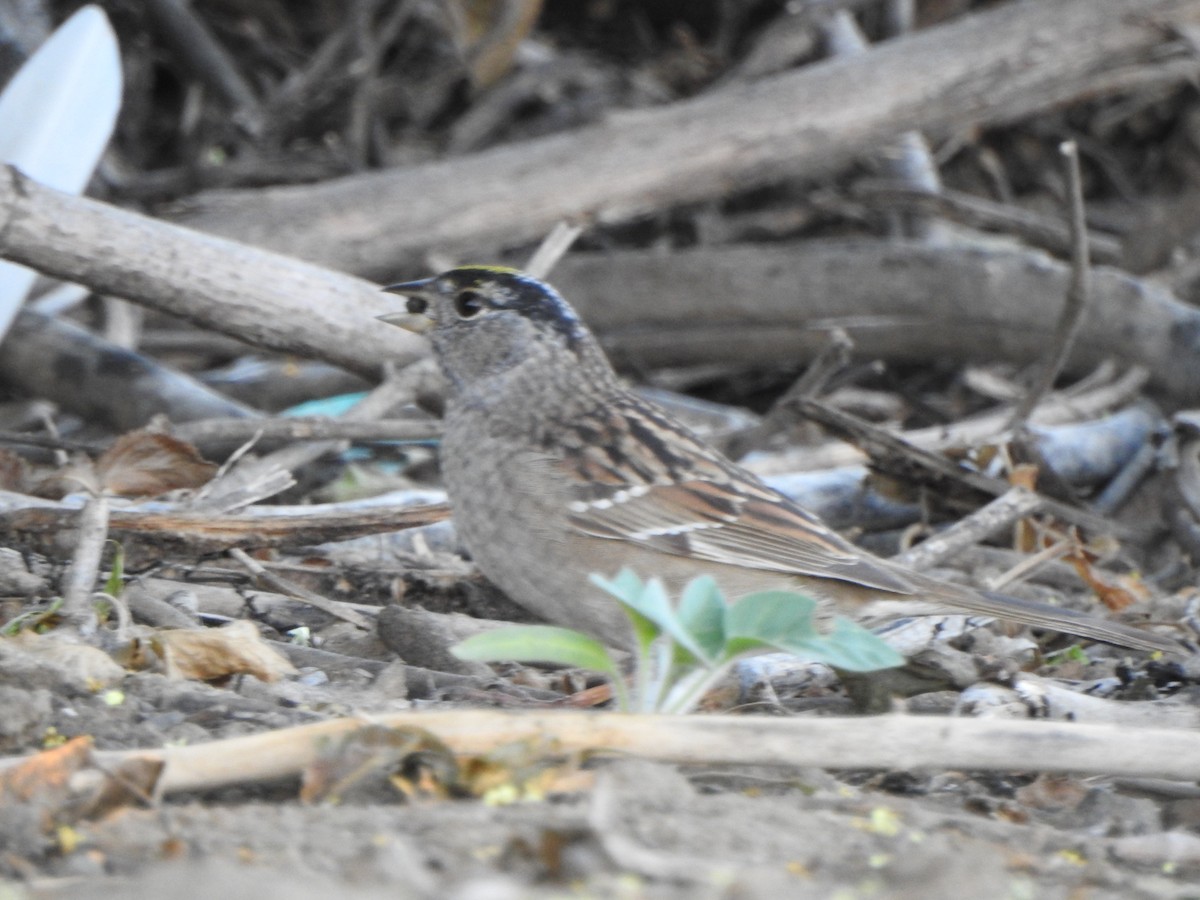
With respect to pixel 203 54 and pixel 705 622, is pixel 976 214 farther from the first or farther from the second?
pixel 705 622

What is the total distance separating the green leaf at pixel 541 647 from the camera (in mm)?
2264

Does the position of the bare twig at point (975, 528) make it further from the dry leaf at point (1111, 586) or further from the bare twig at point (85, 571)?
the bare twig at point (85, 571)

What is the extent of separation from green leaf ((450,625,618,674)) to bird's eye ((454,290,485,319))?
1.40 m

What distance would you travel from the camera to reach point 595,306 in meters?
6.04

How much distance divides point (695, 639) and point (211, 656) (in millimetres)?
932

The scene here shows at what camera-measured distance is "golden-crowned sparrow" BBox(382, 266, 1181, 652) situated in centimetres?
316

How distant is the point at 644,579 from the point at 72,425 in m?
2.68

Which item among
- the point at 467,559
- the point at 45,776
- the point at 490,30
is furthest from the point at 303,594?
the point at 490,30

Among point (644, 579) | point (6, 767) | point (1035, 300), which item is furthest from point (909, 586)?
point (1035, 300)

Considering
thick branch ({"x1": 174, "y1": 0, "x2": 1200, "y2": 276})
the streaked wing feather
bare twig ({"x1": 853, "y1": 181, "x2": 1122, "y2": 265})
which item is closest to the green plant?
the streaked wing feather

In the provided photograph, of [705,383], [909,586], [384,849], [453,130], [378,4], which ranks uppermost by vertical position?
[378,4]

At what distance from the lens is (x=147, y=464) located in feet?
12.1

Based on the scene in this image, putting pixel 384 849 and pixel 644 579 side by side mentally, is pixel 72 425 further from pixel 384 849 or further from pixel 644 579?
pixel 384 849

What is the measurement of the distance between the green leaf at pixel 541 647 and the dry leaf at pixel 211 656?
0.59 meters
